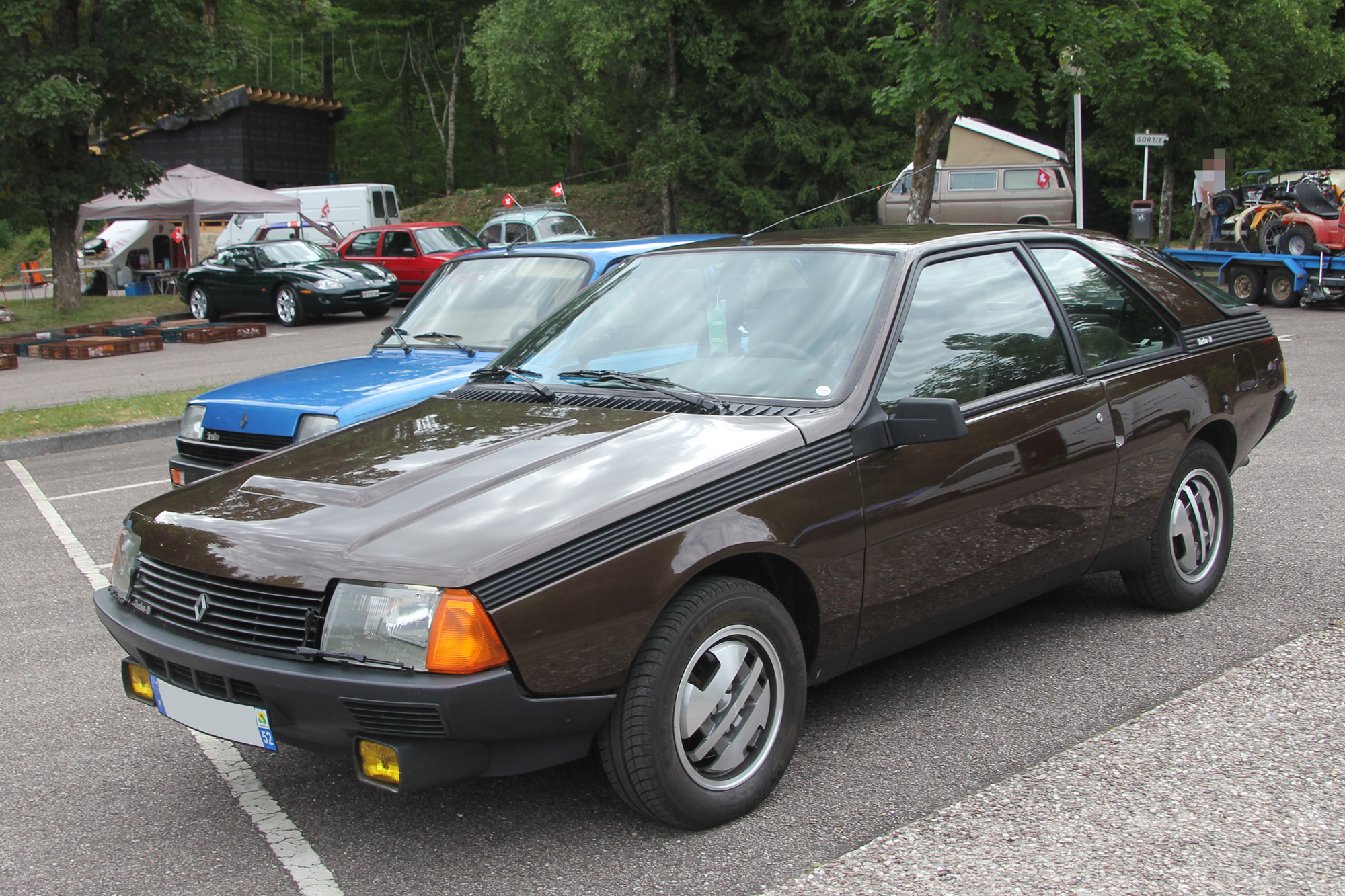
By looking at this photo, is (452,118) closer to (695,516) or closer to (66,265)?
(66,265)

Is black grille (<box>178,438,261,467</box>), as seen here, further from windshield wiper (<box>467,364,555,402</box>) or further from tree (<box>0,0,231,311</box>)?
tree (<box>0,0,231,311</box>)

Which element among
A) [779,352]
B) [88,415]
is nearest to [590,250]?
[779,352]

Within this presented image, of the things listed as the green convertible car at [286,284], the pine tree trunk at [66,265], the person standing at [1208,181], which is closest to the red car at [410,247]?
the green convertible car at [286,284]

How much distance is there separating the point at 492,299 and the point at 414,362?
737 millimetres

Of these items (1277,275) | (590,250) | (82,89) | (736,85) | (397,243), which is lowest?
(1277,275)

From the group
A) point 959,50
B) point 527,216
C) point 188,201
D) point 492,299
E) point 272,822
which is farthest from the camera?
point 527,216

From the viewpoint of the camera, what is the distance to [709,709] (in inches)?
119

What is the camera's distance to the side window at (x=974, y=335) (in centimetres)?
368

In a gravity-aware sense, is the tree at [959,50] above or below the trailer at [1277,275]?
above

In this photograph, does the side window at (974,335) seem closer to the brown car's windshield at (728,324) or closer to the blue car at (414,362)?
the brown car's windshield at (728,324)

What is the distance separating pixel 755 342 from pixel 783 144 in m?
30.6

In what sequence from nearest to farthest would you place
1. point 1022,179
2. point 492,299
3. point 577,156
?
point 492,299
point 1022,179
point 577,156

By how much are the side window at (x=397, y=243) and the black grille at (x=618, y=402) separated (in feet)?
70.7

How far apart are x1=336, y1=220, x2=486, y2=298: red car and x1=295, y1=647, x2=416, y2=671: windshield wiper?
21689 millimetres
